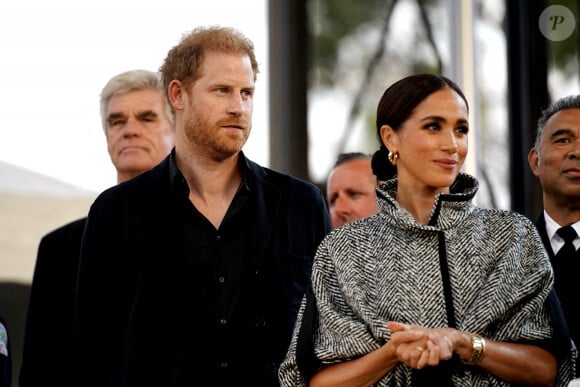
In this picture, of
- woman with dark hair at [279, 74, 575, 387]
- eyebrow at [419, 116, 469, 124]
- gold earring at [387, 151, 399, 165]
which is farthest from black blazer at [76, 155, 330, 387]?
eyebrow at [419, 116, 469, 124]

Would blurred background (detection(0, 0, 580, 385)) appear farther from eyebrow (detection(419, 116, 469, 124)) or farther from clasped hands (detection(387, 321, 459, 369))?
clasped hands (detection(387, 321, 459, 369))

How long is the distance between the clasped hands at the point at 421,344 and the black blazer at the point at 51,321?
4.66 feet

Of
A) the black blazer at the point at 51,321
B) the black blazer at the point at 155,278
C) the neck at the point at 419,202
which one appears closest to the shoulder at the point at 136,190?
the black blazer at the point at 155,278

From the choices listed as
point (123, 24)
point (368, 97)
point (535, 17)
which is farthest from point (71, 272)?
point (535, 17)

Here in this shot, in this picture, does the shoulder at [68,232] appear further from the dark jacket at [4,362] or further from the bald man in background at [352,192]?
the bald man in background at [352,192]

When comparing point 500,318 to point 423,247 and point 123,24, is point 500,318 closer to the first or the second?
point 423,247

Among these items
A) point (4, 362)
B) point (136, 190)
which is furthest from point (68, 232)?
point (4, 362)

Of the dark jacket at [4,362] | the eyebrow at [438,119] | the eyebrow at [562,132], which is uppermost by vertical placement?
the eyebrow at [562,132]

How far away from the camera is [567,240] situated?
11.6ft

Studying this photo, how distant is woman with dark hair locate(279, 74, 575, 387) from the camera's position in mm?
2732

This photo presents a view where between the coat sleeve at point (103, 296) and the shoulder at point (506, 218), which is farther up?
the shoulder at point (506, 218)

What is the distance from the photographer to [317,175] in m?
5.81

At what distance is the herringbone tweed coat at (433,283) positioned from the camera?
9.10 ft

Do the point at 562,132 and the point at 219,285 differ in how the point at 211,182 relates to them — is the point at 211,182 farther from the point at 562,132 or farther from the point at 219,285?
the point at 562,132
